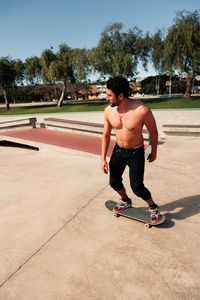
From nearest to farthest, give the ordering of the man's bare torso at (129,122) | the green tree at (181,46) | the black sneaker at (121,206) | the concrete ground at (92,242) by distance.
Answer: the concrete ground at (92,242) → the man's bare torso at (129,122) → the black sneaker at (121,206) → the green tree at (181,46)

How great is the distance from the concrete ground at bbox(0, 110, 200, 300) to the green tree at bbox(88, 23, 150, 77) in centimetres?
2467

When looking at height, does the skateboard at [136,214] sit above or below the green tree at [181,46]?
below

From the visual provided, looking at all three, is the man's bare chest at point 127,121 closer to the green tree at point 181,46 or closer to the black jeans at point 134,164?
the black jeans at point 134,164

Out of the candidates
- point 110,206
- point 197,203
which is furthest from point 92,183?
point 197,203

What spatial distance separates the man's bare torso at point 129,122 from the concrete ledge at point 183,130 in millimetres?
6131

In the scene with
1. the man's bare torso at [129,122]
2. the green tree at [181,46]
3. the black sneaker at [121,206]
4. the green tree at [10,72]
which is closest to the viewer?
the man's bare torso at [129,122]

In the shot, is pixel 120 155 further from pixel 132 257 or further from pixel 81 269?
pixel 81 269

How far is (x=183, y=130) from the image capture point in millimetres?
7855

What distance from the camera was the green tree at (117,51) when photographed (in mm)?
25794

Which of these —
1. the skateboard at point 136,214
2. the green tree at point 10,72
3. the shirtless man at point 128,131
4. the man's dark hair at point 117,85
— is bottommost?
the skateboard at point 136,214

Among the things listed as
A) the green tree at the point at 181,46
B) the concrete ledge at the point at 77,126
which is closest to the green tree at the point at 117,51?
the green tree at the point at 181,46

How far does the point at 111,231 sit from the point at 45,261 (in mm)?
922

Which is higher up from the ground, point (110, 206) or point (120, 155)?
point (120, 155)

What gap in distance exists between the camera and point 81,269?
81.2 inches
